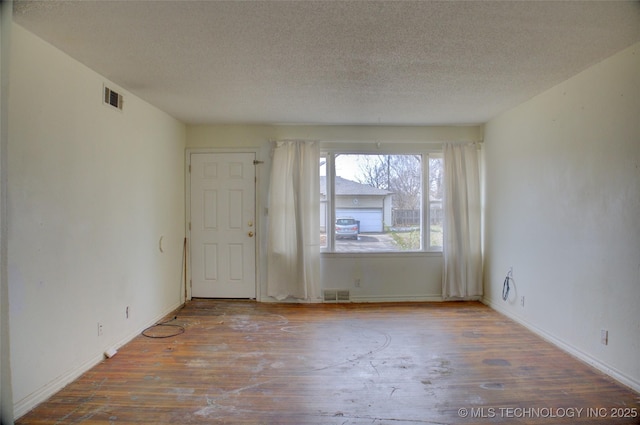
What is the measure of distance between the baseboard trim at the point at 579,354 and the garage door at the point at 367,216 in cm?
183

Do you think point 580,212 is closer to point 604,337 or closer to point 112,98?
point 604,337

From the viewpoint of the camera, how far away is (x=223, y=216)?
14.6 feet

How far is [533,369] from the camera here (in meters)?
2.59

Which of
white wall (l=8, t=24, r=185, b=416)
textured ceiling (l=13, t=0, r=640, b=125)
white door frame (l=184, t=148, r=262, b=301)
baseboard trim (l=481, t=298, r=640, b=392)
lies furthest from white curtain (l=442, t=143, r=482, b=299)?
white wall (l=8, t=24, r=185, b=416)

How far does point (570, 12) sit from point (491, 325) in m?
2.94

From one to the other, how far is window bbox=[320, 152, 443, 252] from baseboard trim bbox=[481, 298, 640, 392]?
1.30 metres

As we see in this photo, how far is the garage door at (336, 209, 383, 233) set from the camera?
14.9 feet

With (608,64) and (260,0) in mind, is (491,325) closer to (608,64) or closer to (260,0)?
(608,64)

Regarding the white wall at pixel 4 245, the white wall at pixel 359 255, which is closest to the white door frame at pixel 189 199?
the white wall at pixel 359 255

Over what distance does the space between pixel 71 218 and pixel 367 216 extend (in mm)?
Result: 3284

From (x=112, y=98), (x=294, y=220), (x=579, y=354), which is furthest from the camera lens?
(x=294, y=220)

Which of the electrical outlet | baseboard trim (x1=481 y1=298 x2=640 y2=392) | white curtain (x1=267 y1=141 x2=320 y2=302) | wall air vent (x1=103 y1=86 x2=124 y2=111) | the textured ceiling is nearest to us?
the textured ceiling

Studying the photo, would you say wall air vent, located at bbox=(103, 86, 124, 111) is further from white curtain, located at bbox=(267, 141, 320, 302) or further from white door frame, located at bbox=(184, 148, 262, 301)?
white curtain, located at bbox=(267, 141, 320, 302)

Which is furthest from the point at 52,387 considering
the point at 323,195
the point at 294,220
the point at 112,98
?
the point at 323,195
